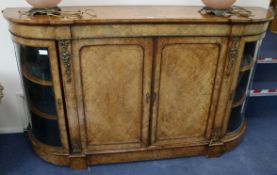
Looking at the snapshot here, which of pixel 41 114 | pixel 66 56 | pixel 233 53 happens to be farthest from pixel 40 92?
pixel 233 53

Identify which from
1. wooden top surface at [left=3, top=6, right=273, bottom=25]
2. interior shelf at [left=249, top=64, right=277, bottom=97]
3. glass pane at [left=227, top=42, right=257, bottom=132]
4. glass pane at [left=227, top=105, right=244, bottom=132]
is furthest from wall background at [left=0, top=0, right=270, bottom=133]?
glass pane at [left=227, top=105, right=244, bottom=132]

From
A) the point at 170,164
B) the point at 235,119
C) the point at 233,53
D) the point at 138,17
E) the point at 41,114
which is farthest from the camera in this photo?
the point at 235,119

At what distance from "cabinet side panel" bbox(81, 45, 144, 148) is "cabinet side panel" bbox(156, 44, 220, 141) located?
0.16 m

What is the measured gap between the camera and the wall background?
1753 mm

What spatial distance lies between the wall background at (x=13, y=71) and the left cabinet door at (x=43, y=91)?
10.7 inches

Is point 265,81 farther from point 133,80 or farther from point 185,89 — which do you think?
point 133,80

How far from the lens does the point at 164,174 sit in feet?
5.95

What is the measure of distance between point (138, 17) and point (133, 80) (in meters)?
0.40

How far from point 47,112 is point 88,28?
0.69 m

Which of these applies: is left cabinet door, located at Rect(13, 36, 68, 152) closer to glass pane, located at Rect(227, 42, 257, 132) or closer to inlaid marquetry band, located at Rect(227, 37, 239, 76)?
inlaid marquetry band, located at Rect(227, 37, 239, 76)

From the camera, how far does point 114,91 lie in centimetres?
162

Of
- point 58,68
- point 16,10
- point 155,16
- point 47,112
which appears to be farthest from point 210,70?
point 16,10

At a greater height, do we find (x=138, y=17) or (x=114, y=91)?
(x=138, y=17)

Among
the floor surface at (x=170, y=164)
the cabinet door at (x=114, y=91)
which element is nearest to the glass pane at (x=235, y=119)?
the floor surface at (x=170, y=164)
